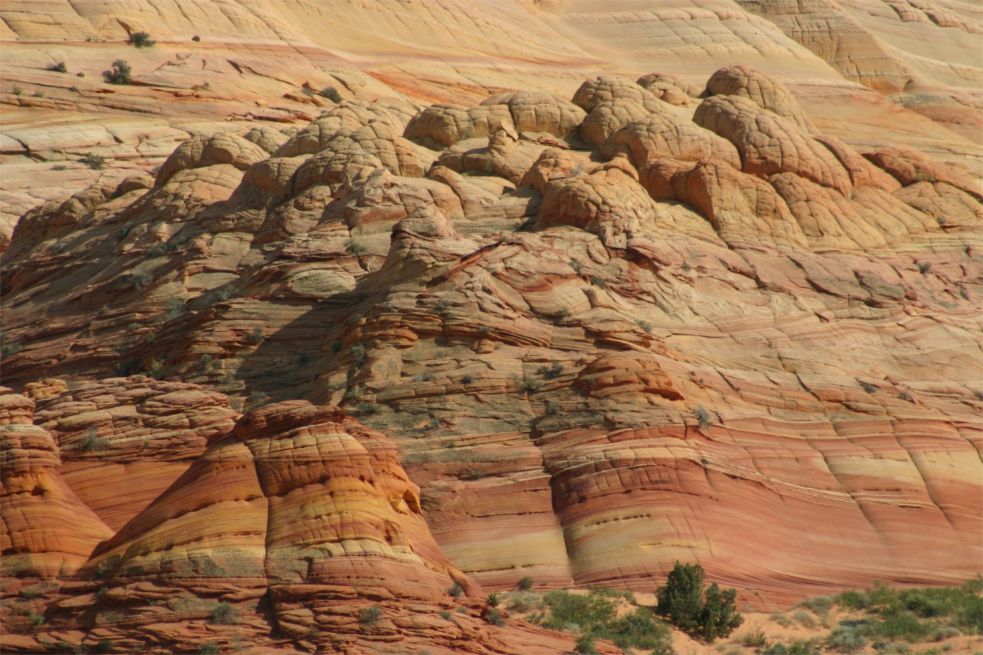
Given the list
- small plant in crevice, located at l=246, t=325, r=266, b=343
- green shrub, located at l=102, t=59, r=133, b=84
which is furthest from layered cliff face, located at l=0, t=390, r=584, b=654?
green shrub, located at l=102, t=59, r=133, b=84

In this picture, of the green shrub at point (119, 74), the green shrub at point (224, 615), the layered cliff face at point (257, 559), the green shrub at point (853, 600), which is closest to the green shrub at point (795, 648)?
the green shrub at point (853, 600)

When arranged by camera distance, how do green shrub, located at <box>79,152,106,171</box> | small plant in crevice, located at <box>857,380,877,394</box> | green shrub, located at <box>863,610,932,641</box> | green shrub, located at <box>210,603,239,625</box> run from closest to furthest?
green shrub, located at <box>210,603,239,625</box>, green shrub, located at <box>863,610,932,641</box>, small plant in crevice, located at <box>857,380,877,394</box>, green shrub, located at <box>79,152,106,171</box>

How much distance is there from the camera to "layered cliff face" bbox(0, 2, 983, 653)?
1091 inches

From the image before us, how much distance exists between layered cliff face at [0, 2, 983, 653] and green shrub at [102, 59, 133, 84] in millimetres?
16964

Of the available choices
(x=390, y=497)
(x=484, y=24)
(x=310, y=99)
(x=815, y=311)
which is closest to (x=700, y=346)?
(x=815, y=311)

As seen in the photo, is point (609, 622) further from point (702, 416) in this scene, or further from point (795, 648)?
point (702, 416)

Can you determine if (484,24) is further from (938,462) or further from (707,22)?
(938,462)

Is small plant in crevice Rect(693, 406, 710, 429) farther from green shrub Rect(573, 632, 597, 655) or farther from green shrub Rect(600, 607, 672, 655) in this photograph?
green shrub Rect(573, 632, 597, 655)

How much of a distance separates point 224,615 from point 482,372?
9.15 metres

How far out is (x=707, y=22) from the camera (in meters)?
84.9

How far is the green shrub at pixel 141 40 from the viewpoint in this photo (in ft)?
224

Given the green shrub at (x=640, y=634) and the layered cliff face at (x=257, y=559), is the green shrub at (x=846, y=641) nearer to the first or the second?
the green shrub at (x=640, y=634)

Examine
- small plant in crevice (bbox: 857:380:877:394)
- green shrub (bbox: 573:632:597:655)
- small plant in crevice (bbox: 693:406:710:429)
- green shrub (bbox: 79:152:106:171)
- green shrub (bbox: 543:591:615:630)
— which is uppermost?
small plant in crevice (bbox: 857:380:877:394)

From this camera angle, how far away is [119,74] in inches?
2559
